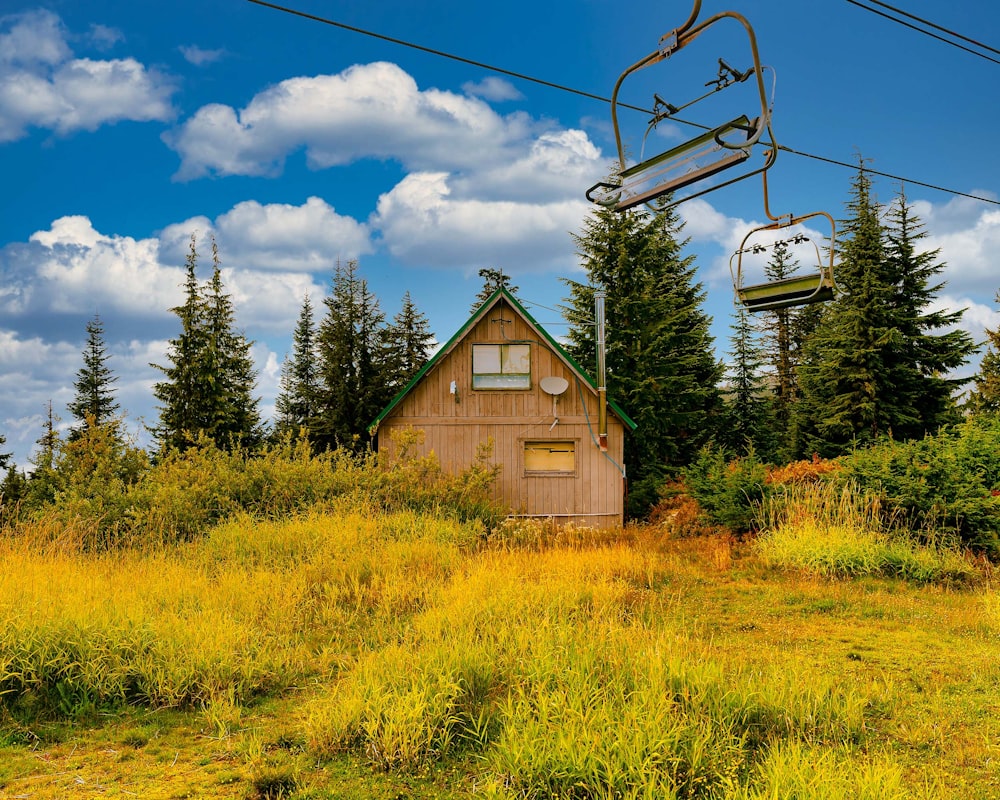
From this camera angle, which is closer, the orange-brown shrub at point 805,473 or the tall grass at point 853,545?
the tall grass at point 853,545

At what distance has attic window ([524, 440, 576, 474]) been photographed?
18.2m

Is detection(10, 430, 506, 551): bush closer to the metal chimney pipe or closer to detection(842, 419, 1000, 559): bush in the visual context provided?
the metal chimney pipe

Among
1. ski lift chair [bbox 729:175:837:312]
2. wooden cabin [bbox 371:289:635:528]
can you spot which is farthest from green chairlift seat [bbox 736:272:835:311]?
wooden cabin [bbox 371:289:635:528]

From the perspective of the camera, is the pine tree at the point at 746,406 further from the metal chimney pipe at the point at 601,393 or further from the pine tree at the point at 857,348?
the metal chimney pipe at the point at 601,393

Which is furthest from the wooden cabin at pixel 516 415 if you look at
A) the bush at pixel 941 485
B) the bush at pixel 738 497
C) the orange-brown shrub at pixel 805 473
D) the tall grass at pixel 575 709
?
the tall grass at pixel 575 709

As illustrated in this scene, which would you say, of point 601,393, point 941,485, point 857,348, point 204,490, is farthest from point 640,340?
point 204,490

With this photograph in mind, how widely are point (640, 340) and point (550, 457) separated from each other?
6492 millimetres

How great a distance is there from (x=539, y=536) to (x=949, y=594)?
605 centimetres

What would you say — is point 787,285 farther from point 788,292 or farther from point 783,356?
point 783,356

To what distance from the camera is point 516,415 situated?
18.1 m

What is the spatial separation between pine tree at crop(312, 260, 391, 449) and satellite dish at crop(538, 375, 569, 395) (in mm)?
12617

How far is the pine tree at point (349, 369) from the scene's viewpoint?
97.0 feet

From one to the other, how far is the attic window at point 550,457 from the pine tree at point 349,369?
1206 cm

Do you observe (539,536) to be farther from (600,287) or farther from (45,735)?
(600,287)
